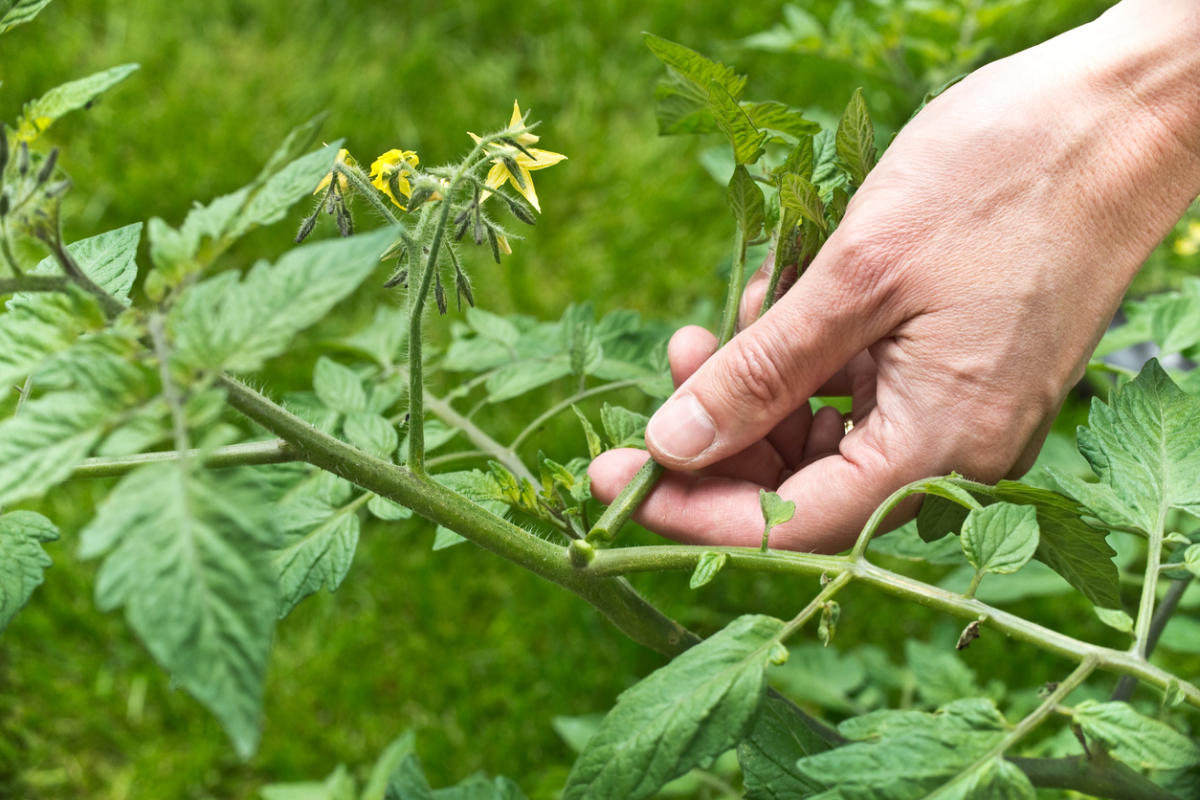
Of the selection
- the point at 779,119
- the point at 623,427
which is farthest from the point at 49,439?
the point at 779,119

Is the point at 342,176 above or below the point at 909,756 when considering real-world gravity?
above

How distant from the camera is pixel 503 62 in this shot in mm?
3941

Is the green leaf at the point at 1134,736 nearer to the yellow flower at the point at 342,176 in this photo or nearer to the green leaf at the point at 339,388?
the yellow flower at the point at 342,176

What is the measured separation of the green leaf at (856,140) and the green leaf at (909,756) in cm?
72

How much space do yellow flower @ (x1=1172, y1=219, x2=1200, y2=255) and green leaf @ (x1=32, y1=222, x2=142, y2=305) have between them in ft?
7.54

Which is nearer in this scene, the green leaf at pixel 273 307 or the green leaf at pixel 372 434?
the green leaf at pixel 273 307

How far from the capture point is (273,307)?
0.84m

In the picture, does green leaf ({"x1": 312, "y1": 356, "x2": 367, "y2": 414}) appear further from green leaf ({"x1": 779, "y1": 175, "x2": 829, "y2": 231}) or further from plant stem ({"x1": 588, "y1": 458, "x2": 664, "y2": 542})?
green leaf ({"x1": 779, "y1": 175, "x2": 829, "y2": 231})

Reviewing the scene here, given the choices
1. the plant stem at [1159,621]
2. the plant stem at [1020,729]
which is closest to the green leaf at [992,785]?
the plant stem at [1020,729]

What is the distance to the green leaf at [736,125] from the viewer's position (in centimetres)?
130

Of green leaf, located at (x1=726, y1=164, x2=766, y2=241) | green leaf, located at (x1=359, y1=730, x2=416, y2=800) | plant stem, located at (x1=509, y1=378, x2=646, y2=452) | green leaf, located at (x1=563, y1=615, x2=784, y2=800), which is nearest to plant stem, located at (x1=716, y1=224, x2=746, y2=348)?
green leaf, located at (x1=726, y1=164, x2=766, y2=241)

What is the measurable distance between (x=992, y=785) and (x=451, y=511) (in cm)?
64

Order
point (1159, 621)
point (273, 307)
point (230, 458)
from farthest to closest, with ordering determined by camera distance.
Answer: point (1159, 621) → point (230, 458) → point (273, 307)

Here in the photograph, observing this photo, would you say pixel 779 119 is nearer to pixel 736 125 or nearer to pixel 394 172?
pixel 736 125
